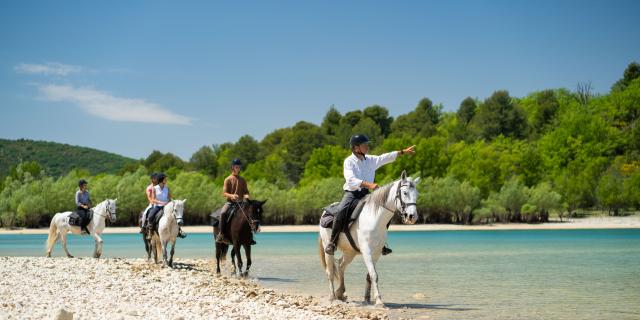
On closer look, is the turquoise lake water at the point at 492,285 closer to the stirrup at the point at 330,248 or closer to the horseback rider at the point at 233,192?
the stirrup at the point at 330,248

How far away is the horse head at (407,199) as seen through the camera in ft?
30.8

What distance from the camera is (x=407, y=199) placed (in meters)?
9.59

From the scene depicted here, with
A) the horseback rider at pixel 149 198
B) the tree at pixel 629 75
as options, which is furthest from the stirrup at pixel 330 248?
the tree at pixel 629 75

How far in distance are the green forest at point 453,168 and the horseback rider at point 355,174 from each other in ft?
195

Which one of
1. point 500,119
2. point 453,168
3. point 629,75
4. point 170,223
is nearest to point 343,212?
point 170,223

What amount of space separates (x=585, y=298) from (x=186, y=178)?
6744 cm

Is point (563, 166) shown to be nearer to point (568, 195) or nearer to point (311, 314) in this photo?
point (568, 195)

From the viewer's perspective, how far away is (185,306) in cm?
941

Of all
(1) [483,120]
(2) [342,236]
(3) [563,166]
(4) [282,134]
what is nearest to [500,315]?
(2) [342,236]

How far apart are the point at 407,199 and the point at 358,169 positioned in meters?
1.12

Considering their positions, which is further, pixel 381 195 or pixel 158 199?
pixel 158 199

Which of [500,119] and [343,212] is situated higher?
[500,119]

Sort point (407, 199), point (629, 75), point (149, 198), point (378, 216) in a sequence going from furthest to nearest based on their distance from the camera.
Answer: point (629, 75), point (149, 198), point (378, 216), point (407, 199)

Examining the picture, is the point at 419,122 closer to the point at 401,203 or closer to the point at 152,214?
the point at 152,214
